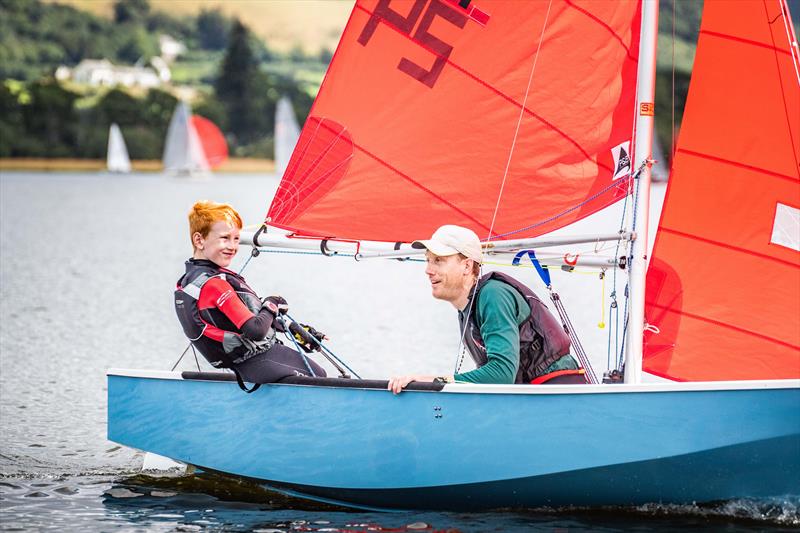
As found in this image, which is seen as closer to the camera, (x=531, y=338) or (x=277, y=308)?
(x=531, y=338)

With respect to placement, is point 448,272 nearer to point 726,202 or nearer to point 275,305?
point 275,305

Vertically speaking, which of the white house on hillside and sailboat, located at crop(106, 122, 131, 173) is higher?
the white house on hillside

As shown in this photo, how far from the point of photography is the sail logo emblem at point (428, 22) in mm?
6723

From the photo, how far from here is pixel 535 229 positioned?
6469 millimetres

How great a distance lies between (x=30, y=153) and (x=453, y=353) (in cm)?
8080

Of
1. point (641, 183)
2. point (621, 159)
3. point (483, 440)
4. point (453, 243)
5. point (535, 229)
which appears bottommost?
point (483, 440)

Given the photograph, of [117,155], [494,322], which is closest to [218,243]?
[494,322]

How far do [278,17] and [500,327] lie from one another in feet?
521

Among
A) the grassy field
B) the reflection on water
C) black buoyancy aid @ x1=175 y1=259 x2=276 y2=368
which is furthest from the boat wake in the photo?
the grassy field

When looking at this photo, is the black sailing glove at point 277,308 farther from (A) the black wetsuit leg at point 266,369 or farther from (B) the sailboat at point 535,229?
(B) the sailboat at point 535,229

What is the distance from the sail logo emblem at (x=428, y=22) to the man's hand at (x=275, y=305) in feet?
5.08

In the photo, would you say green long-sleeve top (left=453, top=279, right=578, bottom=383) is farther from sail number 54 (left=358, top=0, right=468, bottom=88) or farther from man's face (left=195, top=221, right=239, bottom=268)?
sail number 54 (left=358, top=0, right=468, bottom=88)

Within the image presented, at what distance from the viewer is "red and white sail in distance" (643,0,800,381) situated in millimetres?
6168

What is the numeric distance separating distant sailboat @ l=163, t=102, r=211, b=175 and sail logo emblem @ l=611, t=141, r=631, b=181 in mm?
60975
